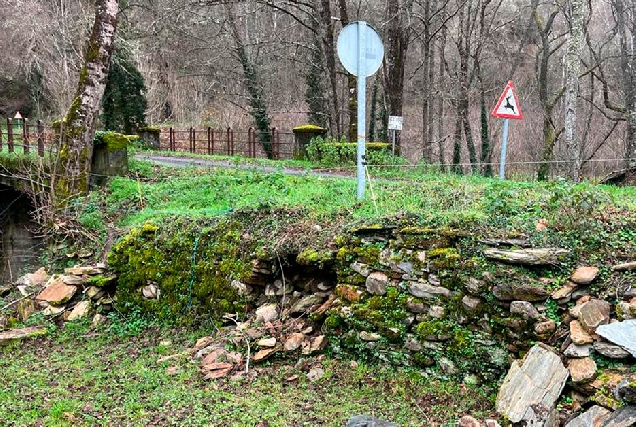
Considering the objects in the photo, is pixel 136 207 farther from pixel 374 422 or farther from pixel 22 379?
pixel 374 422

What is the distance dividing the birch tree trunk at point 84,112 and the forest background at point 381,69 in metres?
5.27

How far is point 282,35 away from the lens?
77.4ft

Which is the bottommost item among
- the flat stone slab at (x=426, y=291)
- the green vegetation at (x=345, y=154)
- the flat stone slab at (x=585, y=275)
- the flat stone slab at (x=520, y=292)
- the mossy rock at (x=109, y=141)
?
the flat stone slab at (x=426, y=291)

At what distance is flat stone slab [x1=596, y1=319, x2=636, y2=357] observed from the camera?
3899 mm

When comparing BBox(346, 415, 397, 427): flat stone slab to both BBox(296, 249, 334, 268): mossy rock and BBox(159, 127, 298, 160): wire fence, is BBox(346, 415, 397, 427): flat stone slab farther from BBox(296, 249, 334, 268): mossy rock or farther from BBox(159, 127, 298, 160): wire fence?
BBox(159, 127, 298, 160): wire fence

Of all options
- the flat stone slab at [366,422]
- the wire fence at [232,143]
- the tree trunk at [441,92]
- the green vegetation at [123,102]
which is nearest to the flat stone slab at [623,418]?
the flat stone slab at [366,422]

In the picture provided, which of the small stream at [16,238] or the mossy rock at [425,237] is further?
the small stream at [16,238]

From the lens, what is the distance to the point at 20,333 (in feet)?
23.5

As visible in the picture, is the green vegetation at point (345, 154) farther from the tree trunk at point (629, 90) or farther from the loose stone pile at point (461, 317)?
the loose stone pile at point (461, 317)

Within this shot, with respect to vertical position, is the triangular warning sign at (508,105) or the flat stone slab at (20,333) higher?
the triangular warning sign at (508,105)

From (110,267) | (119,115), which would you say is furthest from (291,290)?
(119,115)

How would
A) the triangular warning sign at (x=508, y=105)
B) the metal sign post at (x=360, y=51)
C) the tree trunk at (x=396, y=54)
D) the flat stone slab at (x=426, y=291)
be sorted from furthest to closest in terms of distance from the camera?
the tree trunk at (x=396, y=54)
the triangular warning sign at (x=508, y=105)
the metal sign post at (x=360, y=51)
the flat stone slab at (x=426, y=291)

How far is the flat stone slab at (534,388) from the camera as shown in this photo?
13.2 ft

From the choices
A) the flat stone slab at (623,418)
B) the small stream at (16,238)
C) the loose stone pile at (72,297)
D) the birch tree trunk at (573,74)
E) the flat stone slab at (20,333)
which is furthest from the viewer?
the small stream at (16,238)
